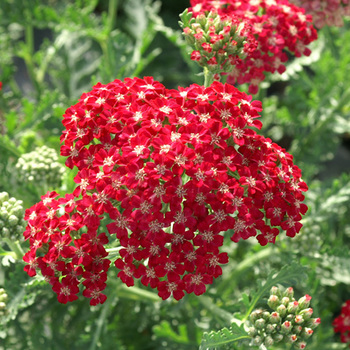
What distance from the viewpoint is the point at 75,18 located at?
321 centimetres

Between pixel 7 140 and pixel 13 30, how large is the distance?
2165mm

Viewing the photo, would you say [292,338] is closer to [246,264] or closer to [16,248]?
[246,264]

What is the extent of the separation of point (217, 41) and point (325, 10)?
1106 millimetres

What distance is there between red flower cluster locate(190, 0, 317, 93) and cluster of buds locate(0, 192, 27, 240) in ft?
3.65

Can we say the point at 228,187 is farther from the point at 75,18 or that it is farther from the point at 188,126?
the point at 75,18

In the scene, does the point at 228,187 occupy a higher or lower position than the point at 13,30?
lower

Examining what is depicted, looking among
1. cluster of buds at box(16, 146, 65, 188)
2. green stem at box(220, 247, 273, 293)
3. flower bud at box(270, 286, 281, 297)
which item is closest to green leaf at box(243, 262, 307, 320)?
flower bud at box(270, 286, 281, 297)

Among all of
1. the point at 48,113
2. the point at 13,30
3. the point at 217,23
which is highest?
the point at 13,30

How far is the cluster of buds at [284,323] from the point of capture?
1.86 m

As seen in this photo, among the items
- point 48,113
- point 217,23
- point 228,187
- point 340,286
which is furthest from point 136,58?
point 340,286

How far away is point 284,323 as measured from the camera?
6.03ft

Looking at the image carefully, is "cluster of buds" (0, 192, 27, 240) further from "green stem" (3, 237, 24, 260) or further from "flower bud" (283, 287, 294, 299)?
"flower bud" (283, 287, 294, 299)

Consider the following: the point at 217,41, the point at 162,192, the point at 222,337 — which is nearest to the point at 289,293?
the point at 222,337

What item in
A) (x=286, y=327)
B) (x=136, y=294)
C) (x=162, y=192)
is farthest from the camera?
(x=136, y=294)
